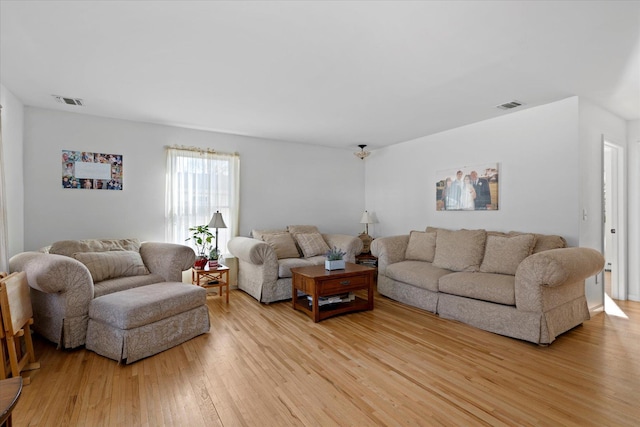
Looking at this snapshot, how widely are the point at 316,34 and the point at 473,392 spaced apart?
102 inches

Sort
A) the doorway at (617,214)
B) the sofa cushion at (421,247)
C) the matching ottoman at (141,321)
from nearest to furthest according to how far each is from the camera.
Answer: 1. the matching ottoman at (141,321)
2. the doorway at (617,214)
3. the sofa cushion at (421,247)

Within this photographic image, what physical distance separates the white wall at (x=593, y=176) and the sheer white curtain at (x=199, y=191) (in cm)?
437

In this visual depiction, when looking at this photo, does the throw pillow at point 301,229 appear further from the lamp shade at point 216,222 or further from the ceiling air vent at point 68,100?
the ceiling air vent at point 68,100

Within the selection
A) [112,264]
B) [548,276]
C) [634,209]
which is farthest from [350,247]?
[634,209]

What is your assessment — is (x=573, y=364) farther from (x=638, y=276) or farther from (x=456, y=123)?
(x=456, y=123)

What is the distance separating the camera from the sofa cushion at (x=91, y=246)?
3230 mm

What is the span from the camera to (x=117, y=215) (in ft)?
13.4

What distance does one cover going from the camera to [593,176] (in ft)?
11.7

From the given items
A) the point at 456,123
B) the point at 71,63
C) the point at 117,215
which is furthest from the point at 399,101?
the point at 117,215

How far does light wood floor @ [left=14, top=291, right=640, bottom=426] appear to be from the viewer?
1.86 m

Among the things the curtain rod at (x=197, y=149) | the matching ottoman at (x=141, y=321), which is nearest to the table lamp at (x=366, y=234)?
the curtain rod at (x=197, y=149)

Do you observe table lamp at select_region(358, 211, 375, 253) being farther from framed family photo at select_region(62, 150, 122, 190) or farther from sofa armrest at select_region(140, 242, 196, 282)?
framed family photo at select_region(62, 150, 122, 190)

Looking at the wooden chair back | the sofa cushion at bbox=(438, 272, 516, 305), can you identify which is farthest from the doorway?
the wooden chair back

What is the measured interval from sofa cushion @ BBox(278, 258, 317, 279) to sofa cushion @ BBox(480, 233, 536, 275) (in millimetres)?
2138
